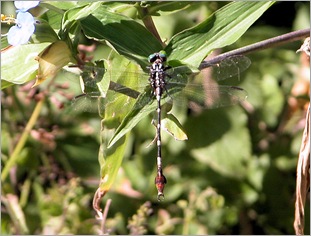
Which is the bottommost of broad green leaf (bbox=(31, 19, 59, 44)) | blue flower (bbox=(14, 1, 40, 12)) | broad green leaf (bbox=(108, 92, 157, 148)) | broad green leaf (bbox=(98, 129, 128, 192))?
broad green leaf (bbox=(98, 129, 128, 192))

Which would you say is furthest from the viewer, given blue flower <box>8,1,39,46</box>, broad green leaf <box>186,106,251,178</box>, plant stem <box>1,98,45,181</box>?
broad green leaf <box>186,106,251,178</box>

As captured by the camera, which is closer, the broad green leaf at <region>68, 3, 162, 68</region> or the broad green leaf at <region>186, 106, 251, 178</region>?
the broad green leaf at <region>68, 3, 162, 68</region>

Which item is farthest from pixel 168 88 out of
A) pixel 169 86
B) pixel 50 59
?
pixel 50 59

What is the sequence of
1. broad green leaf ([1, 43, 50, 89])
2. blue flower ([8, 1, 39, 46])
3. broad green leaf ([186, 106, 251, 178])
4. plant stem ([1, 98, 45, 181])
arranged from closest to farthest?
blue flower ([8, 1, 39, 46]) → broad green leaf ([1, 43, 50, 89]) → plant stem ([1, 98, 45, 181]) → broad green leaf ([186, 106, 251, 178])

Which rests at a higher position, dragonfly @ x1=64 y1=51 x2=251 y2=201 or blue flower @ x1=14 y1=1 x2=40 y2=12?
blue flower @ x1=14 y1=1 x2=40 y2=12

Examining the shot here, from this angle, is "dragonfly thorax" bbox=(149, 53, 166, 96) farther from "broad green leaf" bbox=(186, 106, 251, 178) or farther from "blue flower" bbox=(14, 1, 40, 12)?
"broad green leaf" bbox=(186, 106, 251, 178)

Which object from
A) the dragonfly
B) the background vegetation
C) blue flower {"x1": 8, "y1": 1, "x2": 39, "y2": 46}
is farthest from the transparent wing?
the background vegetation

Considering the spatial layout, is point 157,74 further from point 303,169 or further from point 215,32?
point 303,169
